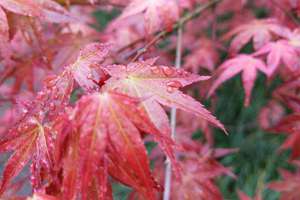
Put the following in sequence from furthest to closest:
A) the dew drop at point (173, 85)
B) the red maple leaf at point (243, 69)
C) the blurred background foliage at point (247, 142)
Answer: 1. the blurred background foliage at point (247, 142)
2. the red maple leaf at point (243, 69)
3. the dew drop at point (173, 85)

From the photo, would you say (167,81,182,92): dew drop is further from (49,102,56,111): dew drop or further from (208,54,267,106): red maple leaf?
(208,54,267,106): red maple leaf

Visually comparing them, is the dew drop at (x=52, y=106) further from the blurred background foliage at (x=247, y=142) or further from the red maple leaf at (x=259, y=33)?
Result: the blurred background foliage at (x=247, y=142)

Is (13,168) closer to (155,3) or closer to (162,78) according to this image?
(162,78)

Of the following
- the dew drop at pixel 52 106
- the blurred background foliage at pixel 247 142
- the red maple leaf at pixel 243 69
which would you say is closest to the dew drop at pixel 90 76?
the dew drop at pixel 52 106

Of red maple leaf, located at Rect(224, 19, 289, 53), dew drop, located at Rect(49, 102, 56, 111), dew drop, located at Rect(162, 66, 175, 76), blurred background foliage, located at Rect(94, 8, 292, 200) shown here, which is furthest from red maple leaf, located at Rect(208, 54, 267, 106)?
blurred background foliage, located at Rect(94, 8, 292, 200)

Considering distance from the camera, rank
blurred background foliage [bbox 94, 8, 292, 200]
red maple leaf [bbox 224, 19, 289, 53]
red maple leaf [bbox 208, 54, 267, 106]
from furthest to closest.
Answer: blurred background foliage [bbox 94, 8, 292, 200], red maple leaf [bbox 224, 19, 289, 53], red maple leaf [bbox 208, 54, 267, 106]

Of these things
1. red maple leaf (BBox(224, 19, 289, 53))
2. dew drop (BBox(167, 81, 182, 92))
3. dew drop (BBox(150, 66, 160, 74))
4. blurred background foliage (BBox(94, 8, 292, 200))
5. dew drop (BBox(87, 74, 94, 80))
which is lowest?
dew drop (BBox(167, 81, 182, 92))

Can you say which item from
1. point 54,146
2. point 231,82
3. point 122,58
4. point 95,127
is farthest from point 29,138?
point 231,82

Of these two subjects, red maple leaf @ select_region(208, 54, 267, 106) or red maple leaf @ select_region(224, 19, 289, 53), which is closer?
red maple leaf @ select_region(208, 54, 267, 106)
